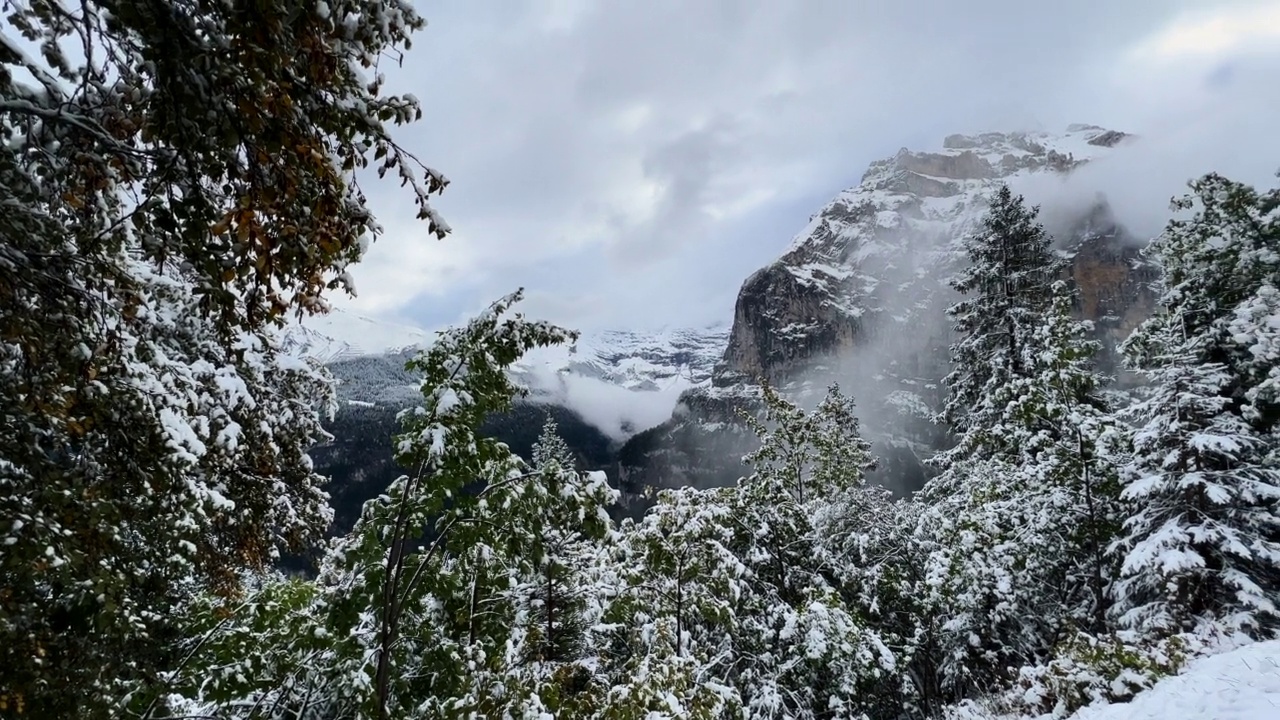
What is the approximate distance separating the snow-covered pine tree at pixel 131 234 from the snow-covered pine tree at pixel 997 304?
54.5ft

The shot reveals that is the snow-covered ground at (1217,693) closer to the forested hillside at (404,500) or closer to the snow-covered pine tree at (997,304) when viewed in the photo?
the forested hillside at (404,500)

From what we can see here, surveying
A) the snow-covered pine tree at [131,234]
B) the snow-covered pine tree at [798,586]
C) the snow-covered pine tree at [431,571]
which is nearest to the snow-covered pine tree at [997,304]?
the snow-covered pine tree at [798,586]

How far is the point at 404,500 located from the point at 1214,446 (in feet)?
37.0

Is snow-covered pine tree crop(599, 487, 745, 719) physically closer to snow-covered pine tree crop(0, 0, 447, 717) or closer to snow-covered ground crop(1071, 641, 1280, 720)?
snow-covered ground crop(1071, 641, 1280, 720)

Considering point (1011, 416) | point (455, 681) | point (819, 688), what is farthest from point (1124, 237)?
point (455, 681)

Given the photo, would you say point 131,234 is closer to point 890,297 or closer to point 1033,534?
point 1033,534

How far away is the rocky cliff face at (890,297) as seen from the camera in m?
76.4

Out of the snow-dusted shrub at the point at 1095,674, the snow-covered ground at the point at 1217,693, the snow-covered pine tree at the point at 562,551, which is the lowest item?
the snow-dusted shrub at the point at 1095,674

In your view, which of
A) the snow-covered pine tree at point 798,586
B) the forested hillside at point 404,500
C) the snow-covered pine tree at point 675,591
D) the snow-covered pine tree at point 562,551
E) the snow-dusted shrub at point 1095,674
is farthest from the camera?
the snow-covered pine tree at point 798,586

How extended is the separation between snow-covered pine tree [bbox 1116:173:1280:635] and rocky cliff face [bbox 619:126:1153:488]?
4781 cm

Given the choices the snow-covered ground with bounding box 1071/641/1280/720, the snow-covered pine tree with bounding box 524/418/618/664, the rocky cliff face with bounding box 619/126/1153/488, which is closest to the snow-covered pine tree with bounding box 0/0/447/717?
the snow-covered pine tree with bounding box 524/418/618/664

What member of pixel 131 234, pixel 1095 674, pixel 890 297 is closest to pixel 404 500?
pixel 131 234

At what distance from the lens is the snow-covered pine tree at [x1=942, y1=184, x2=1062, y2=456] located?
53.2 feet

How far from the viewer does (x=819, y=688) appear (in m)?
9.97
